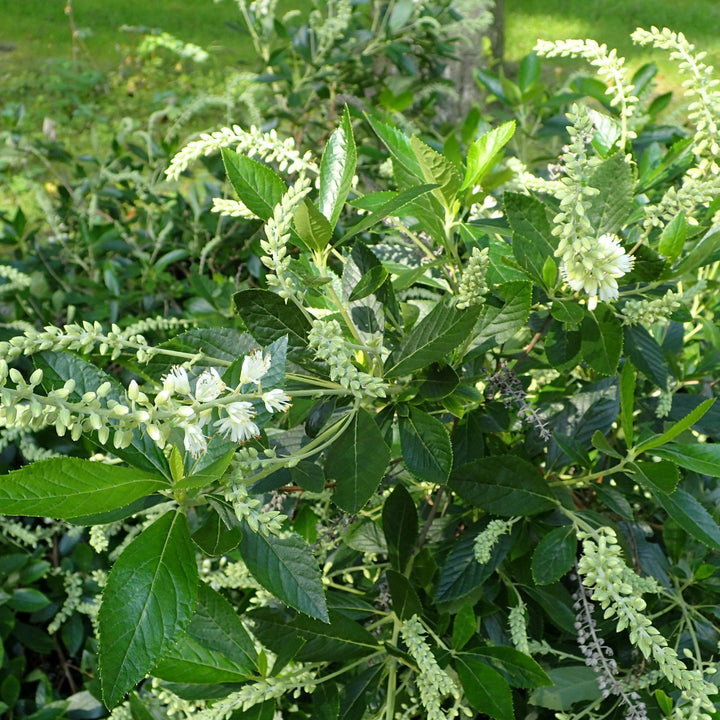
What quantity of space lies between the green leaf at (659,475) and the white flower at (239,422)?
568mm

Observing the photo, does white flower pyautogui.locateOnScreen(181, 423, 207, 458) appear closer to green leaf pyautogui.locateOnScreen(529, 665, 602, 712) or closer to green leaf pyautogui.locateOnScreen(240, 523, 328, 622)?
green leaf pyautogui.locateOnScreen(240, 523, 328, 622)

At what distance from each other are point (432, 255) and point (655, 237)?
40 cm

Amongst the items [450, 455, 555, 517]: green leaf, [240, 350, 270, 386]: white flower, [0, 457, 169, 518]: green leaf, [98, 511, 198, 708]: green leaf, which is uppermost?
[240, 350, 270, 386]: white flower

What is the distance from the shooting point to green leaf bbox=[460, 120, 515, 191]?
1252 mm

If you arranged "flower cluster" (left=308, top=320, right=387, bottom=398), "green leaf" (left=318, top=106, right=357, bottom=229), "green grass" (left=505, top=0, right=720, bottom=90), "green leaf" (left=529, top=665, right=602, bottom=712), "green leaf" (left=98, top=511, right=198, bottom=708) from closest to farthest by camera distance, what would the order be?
"green leaf" (left=98, top=511, right=198, bottom=708) → "flower cluster" (left=308, top=320, right=387, bottom=398) → "green leaf" (left=318, top=106, right=357, bottom=229) → "green leaf" (left=529, top=665, right=602, bottom=712) → "green grass" (left=505, top=0, right=720, bottom=90)

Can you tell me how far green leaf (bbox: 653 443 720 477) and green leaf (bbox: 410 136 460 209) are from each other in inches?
20.7

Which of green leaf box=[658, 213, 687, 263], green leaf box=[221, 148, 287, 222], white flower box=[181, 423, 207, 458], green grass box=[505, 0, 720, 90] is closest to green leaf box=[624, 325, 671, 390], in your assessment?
green leaf box=[658, 213, 687, 263]

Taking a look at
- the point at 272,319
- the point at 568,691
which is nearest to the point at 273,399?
the point at 272,319

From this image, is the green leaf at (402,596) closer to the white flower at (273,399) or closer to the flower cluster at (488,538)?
the flower cluster at (488,538)

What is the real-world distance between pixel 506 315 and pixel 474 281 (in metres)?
0.11

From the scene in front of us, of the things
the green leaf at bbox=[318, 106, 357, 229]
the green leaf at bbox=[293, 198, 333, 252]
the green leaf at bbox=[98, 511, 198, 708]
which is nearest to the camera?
the green leaf at bbox=[98, 511, 198, 708]

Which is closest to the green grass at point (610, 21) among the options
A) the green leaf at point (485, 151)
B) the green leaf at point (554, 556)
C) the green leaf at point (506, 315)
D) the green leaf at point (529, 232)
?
the green leaf at point (485, 151)

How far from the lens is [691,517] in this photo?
3.59 feet

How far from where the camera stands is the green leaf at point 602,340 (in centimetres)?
115
